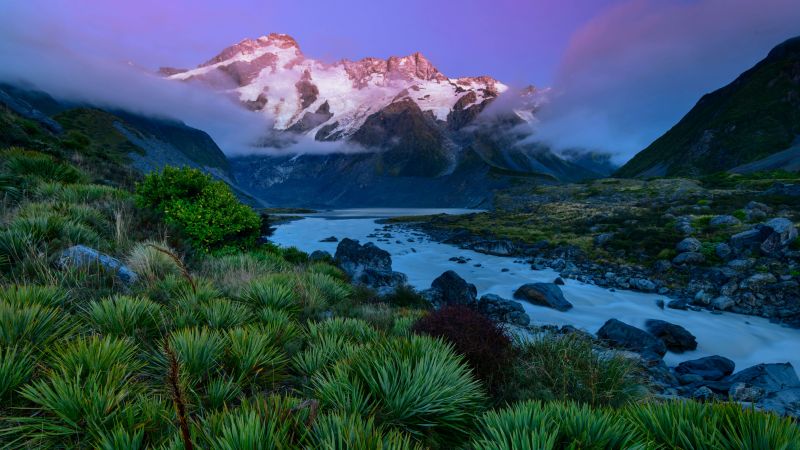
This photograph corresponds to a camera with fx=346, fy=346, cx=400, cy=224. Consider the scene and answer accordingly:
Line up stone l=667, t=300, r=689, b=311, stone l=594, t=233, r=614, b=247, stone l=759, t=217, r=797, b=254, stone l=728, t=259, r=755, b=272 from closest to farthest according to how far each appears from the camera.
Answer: stone l=667, t=300, r=689, b=311 → stone l=728, t=259, r=755, b=272 → stone l=759, t=217, r=797, b=254 → stone l=594, t=233, r=614, b=247

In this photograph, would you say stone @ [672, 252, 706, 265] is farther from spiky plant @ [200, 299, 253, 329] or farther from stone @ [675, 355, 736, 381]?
spiky plant @ [200, 299, 253, 329]

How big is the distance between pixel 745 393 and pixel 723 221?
2904cm

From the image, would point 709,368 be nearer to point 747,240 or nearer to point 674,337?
point 674,337

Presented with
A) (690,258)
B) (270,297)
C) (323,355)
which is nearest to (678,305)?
(690,258)

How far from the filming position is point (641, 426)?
2.67 meters

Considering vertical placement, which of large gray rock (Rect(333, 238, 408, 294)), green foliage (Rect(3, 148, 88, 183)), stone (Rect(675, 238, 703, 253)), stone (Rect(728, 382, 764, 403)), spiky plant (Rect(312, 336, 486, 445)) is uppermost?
stone (Rect(675, 238, 703, 253))

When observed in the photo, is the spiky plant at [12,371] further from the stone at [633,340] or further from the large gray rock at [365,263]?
the large gray rock at [365,263]

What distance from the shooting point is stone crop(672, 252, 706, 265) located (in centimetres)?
2256

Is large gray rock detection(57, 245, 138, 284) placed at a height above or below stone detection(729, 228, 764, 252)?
below

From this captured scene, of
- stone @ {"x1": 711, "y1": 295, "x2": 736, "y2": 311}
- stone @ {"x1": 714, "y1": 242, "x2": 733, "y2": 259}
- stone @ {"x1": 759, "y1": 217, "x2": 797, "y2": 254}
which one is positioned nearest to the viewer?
stone @ {"x1": 711, "y1": 295, "x2": 736, "y2": 311}

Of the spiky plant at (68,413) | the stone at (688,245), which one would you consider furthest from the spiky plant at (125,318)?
the stone at (688,245)

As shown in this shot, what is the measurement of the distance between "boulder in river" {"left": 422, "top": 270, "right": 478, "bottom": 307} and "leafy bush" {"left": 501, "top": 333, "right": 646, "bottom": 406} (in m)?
12.4

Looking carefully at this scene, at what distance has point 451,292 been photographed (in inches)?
760

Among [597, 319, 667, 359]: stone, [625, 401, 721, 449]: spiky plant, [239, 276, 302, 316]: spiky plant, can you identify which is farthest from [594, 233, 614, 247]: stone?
[625, 401, 721, 449]: spiky plant
